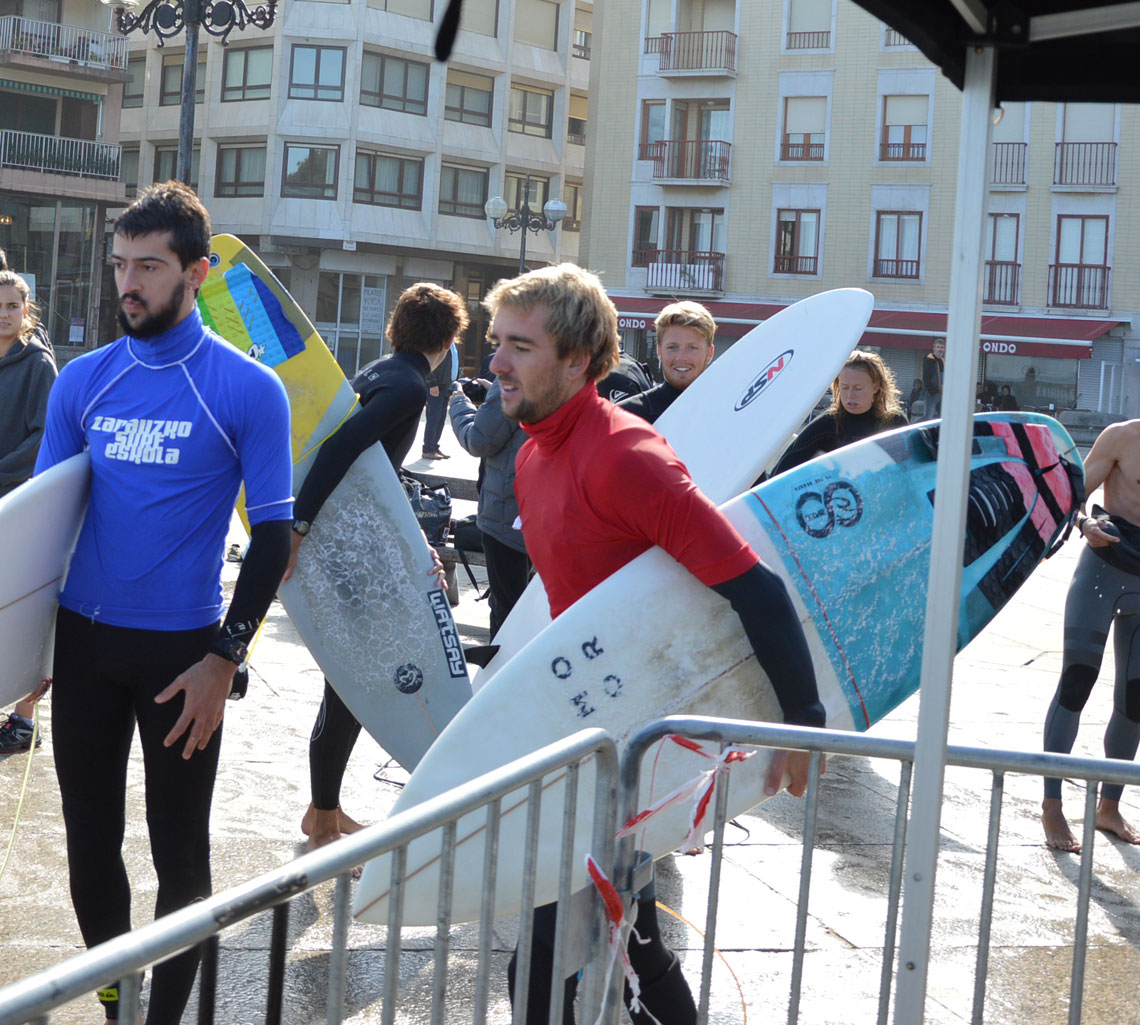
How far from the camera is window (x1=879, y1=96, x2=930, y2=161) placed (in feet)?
127

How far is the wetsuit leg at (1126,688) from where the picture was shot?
16.7 ft

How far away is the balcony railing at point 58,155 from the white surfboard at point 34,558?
122 ft

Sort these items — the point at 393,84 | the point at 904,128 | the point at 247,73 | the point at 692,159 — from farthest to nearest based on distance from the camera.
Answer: the point at 393,84, the point at 247,73, the point at 692,159, the point at 904,128

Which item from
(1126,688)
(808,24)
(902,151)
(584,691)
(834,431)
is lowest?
(1126,688)

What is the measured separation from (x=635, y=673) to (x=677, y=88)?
4096cm

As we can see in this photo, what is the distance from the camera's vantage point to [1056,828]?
497 centimetres

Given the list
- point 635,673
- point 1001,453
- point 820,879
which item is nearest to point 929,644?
point 635,673

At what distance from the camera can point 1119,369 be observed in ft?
121

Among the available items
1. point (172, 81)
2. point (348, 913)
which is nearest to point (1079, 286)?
point (172, 81)

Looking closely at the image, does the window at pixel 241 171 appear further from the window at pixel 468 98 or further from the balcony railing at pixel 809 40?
Result: the balcony railing at pixel 809 40

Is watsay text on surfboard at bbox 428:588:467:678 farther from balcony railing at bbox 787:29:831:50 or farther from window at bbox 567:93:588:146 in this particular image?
window at bbox 567:93:588:146

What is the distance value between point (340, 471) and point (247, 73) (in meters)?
40.8

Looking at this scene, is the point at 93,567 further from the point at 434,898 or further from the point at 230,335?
Answer: the point at 230,335

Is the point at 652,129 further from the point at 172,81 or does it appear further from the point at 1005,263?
the point at 172,81
